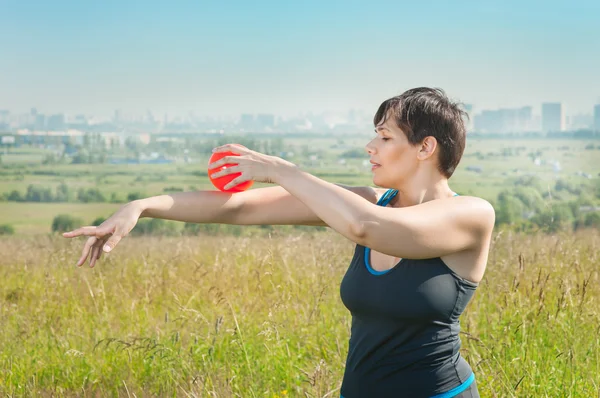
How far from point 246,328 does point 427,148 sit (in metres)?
2.64

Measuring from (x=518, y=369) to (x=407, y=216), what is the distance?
1897 mm

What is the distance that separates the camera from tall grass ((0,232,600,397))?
3590 mm

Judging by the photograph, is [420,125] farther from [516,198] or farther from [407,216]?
[516,198]

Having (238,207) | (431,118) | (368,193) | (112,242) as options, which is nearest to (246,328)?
(238,207)

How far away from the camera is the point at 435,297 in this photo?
6.63 feet

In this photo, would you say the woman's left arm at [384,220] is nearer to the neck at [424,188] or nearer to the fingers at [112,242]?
the neck at [424,188]

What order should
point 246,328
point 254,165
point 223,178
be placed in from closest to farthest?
point 254,165
point 223,178
point 246,328

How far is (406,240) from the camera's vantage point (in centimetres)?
196

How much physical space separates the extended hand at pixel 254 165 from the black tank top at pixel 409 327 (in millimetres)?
417

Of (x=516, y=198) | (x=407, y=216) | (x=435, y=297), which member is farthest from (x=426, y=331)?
(x=516, y=198)

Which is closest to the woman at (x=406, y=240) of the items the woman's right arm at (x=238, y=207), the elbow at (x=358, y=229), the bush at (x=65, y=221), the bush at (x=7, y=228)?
the elbow at (x=358, y=229)

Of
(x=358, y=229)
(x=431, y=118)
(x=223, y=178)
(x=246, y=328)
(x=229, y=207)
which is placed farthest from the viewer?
(x=246, y=328)

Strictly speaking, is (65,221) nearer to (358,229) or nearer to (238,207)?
(238,207)

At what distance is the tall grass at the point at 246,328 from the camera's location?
359 centimetres
